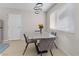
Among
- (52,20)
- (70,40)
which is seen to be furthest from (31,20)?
(70,40)

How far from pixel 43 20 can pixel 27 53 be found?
623 millimetres

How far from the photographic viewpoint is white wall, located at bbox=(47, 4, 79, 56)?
1.90 metres

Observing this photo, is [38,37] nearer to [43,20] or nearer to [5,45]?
[43,20]

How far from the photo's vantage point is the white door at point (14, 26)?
1984 mm

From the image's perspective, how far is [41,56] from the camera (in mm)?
1819

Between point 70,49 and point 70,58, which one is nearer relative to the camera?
point 70,58

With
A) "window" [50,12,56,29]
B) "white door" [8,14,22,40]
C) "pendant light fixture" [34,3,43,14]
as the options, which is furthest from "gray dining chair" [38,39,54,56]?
"pendant light fixture" [34,3,43,14]

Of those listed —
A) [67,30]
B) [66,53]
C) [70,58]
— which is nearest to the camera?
[70,58]

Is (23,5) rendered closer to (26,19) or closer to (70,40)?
(26,19)

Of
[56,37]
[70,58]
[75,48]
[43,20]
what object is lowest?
[70,58]

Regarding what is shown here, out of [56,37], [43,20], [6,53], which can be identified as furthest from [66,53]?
[6,53]

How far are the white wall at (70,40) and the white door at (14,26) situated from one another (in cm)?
69

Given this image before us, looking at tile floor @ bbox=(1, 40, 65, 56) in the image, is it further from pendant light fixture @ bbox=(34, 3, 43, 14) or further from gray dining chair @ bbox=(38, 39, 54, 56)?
pendant light fixture @ bbox=(34, 3, 43, 14)

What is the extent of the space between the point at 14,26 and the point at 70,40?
984 millimetres
